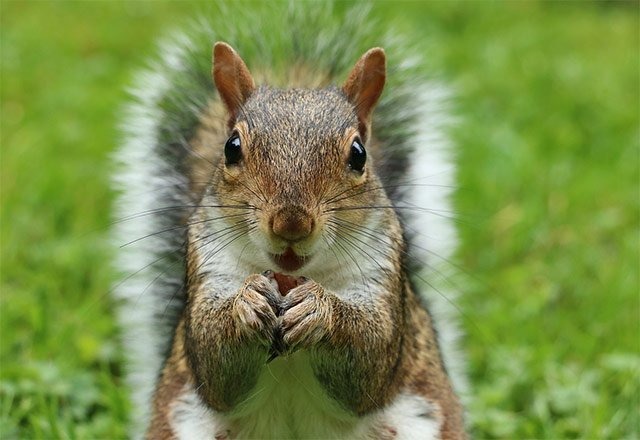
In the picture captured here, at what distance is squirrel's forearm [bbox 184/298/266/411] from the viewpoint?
154 centimetres

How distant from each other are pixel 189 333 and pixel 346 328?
28 cm

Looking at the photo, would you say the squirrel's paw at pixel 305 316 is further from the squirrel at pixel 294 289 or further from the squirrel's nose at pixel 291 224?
the squirrel's nose at pixel 291 224

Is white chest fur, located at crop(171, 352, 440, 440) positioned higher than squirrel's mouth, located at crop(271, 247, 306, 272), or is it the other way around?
squirrel's mouth, located at crop(271, 247, 306, 272)

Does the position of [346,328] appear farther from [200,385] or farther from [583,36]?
[583,36]

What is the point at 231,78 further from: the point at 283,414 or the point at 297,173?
the point at 283,414

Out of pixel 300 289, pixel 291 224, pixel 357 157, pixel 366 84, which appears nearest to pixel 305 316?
pixel 300 289

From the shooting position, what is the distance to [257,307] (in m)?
1.46

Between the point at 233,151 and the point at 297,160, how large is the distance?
0.41 feet

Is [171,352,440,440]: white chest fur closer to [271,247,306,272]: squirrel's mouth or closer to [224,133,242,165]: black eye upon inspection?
[271,247,306,272]: squirrel's mouth

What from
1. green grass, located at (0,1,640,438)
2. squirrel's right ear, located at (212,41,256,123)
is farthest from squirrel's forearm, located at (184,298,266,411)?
green grass, located at (0,1,640,438)

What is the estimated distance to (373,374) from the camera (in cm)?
160

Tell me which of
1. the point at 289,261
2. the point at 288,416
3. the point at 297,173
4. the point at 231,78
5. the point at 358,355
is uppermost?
the point at 231,78

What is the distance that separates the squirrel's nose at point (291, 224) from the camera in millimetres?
1401

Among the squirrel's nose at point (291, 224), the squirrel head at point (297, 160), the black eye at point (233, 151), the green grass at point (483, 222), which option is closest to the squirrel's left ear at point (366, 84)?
the squirrel head at point (297, 160)
